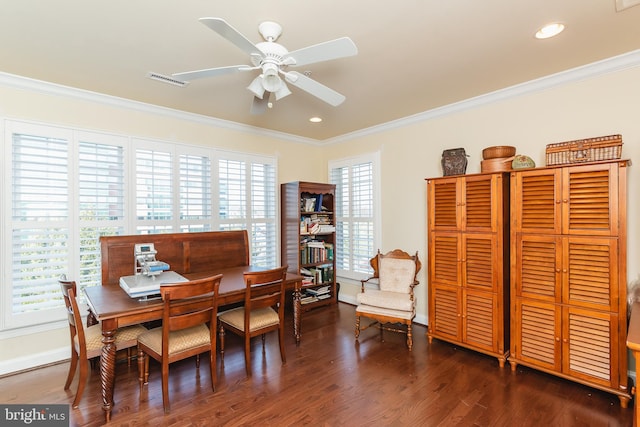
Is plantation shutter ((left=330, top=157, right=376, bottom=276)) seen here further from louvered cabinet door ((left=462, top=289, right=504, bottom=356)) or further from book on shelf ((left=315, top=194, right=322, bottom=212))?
louvered cabinet door ((left=462, top=289, right=504, bottom=356))

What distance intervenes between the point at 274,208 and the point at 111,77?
2572mm

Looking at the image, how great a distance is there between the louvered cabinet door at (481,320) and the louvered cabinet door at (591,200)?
0.94 metres

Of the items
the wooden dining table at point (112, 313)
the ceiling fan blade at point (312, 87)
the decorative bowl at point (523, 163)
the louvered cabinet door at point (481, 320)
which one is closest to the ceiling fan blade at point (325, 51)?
the ceiling fan blade at point (312, 87)

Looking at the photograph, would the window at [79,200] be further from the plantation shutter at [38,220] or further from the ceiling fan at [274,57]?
the ceiling fan at [274,57]

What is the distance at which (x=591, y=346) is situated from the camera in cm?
246

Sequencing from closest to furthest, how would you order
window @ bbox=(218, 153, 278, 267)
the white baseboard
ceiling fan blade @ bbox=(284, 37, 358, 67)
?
1. ceiling fan blade @ bbox=(284, 37, 358, 67)
2. the white baseboard
3. window @ bbox=(218, 153, 278, 267)

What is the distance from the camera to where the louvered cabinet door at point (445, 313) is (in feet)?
10.6

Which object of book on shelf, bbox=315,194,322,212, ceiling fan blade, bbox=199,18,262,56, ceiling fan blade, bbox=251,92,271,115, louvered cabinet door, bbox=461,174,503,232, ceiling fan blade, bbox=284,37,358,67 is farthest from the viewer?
book on shelf, bbox=315,194,322,212

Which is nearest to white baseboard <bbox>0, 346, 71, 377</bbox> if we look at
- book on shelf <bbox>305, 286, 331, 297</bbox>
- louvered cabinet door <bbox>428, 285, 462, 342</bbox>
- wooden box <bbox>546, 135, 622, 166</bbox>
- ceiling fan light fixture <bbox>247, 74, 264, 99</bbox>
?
book on shelf <bbox>305, 286, 331, 297</bbox>

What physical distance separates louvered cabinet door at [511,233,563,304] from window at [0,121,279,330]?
11.2 ft

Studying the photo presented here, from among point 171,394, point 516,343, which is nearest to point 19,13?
point 171,394

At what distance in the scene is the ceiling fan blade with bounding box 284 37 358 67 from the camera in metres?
1.75

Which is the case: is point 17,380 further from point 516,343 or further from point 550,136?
point 550,136

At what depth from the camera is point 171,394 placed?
98.4 inches
